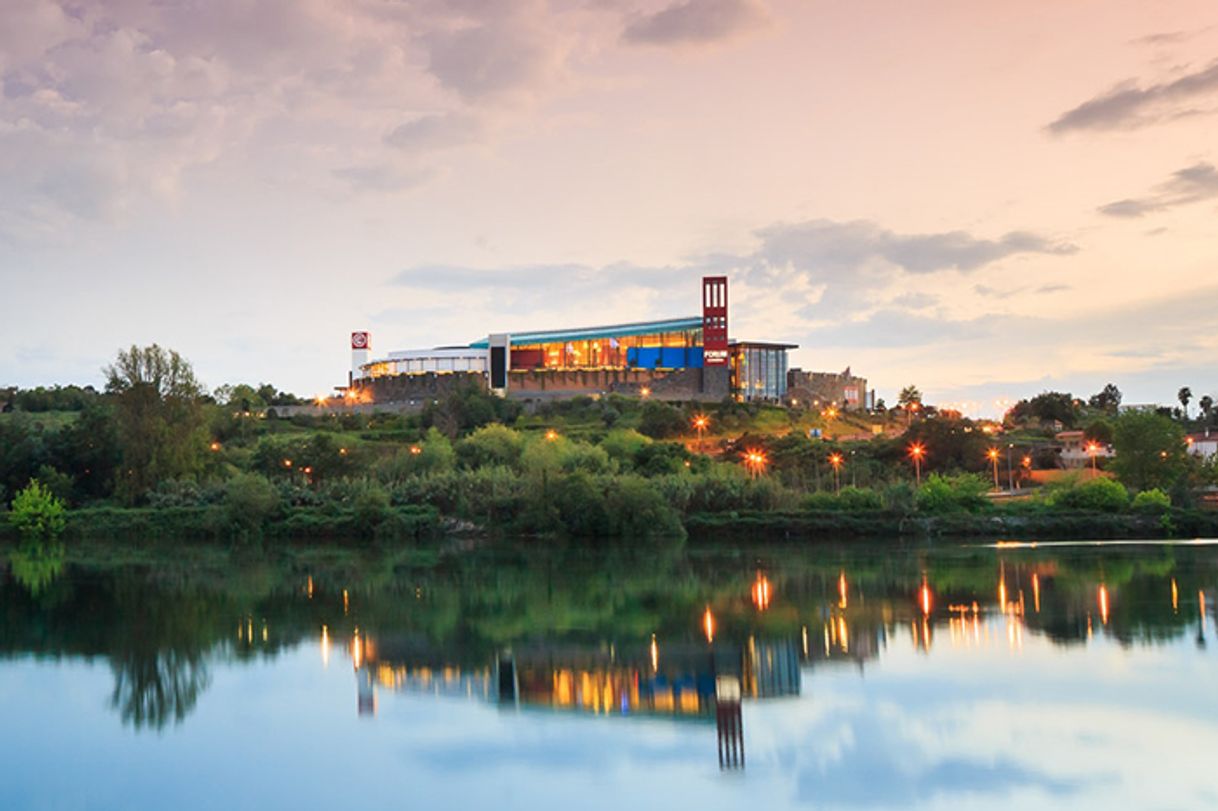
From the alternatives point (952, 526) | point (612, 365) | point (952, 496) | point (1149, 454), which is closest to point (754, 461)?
point (952, 496)

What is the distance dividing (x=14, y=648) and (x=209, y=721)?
848cm

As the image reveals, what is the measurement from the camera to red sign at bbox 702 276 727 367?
10838 cm

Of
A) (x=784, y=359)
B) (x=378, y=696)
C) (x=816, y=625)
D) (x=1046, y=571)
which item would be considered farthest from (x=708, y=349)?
(x=378, y=696)

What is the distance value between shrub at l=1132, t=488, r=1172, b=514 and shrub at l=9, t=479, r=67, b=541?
48240 mm

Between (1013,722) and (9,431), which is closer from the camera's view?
(1013,722)

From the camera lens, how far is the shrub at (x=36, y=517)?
53.8 meters

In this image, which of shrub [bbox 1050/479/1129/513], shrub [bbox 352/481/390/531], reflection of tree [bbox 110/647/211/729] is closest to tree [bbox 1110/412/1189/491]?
A: shrub [bbox 1050/479/1129/513]

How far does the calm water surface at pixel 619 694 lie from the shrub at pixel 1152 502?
20.7 meters

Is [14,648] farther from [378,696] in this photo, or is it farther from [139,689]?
[378,696]

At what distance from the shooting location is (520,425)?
87500 mm

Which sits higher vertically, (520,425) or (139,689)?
(520,425)

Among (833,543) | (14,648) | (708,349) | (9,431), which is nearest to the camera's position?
(14,648)

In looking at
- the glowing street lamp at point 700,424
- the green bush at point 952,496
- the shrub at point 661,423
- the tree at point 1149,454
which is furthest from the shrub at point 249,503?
the tree at point 1149,454

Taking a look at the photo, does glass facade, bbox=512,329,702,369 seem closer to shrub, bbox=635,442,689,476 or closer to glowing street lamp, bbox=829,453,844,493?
glowing street lamp, bbox=829,453,844,493
